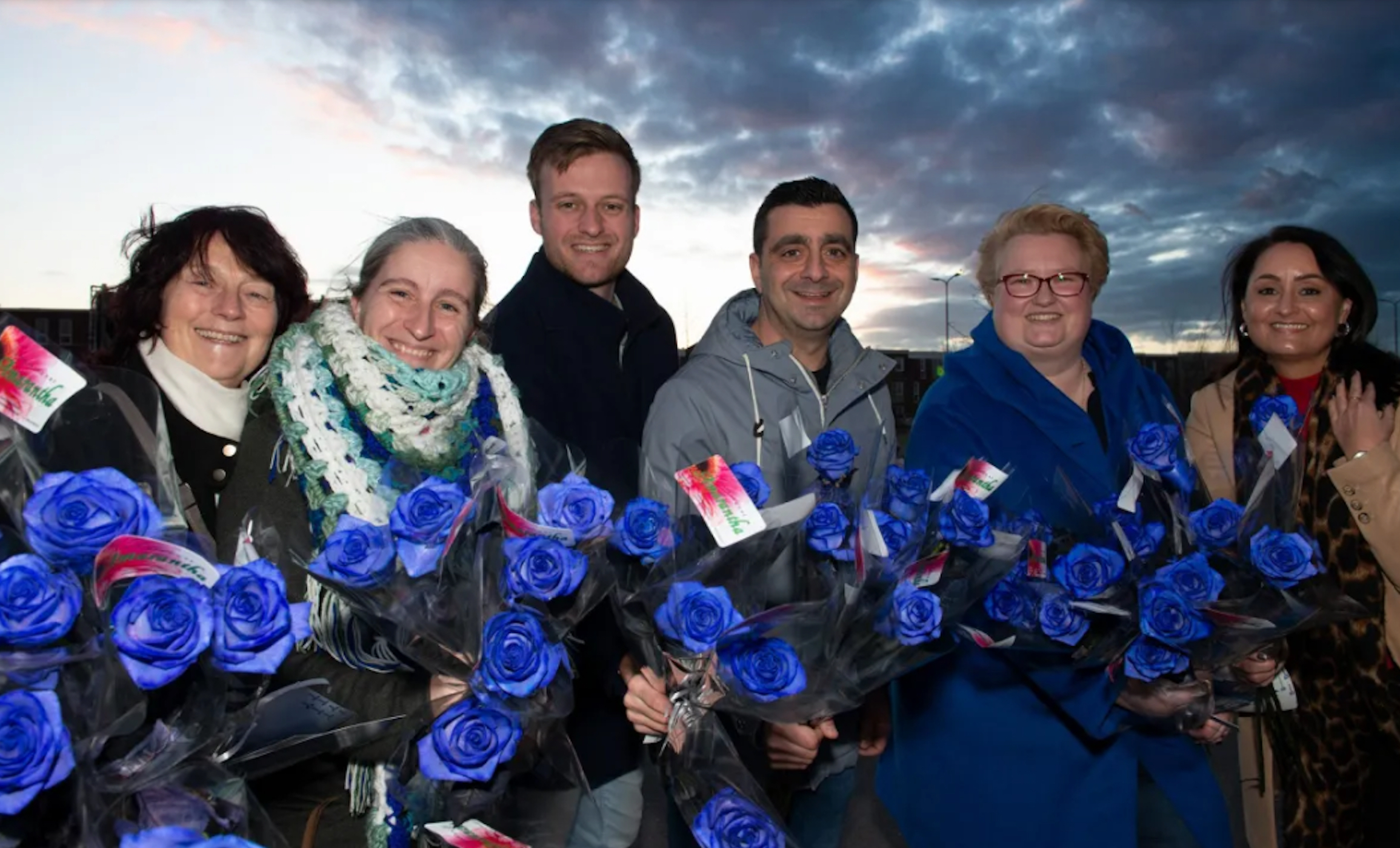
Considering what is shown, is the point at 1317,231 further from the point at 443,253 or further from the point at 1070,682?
the point at 443,253

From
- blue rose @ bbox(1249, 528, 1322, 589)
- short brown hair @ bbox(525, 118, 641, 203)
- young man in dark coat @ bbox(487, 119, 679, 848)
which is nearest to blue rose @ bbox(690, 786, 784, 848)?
young man in dark coat @ bbox(487, 119, 679, 848)

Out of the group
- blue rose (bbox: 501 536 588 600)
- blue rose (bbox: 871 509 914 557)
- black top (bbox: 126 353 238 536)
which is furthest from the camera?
black top (bbox: 126 353 238 536)

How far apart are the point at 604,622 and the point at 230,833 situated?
1.01m

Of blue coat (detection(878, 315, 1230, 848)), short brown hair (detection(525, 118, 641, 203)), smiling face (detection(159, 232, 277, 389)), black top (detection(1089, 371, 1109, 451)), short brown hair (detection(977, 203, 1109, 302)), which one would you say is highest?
short brown hair (detection(525, 118, 641, 203))

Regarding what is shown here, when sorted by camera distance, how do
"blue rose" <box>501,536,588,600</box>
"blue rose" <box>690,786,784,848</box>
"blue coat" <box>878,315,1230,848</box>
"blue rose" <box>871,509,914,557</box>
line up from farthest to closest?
"blue coat" <box>878,315,1230,848</box> → "blue rose" <box>871,509,914,557</box> → "blue rose" <box>690,786,784,848</box> → "blue rose" <box>501,536,588,600</box>

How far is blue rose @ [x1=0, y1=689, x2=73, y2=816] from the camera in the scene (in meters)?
1.14

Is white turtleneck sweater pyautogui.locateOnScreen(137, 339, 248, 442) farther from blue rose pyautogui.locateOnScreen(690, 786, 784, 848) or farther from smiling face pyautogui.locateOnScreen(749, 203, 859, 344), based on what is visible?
smiling face pyautogui.locateOnScreen(749, 203, 859, 344)

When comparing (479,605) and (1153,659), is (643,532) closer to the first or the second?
(479,605)

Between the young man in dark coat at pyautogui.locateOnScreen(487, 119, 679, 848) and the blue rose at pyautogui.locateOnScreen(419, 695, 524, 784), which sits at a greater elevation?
the young man in dark coat at pyautogui.locateOnScreen(487, 119, 679, 848)

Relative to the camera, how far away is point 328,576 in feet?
4.88

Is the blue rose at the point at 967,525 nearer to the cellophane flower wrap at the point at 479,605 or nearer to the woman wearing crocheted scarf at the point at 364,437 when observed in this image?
the cellophane flower wrap at the point at 479,605

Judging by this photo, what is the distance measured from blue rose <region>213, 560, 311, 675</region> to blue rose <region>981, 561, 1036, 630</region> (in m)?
1.50

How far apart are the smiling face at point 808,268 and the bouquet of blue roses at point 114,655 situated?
1.85 metres

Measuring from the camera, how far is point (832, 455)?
7.13 feet
